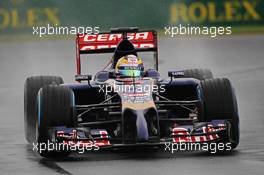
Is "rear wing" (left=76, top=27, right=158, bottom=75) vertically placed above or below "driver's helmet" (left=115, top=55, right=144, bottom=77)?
above

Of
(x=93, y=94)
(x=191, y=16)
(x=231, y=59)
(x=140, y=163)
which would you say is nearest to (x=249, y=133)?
(x=93, y=94)

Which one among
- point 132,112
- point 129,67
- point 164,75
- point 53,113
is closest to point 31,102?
point 129,67

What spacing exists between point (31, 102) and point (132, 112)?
8.26 ft

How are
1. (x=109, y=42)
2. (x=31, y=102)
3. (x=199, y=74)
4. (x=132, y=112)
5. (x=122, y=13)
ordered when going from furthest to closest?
(x=122, y=13) → (x=109, y=42) → (x=199, y=74) → (x=31, y=102) → (x=132, y=112)

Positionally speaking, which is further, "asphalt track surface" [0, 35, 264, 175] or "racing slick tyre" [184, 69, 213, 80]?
"racing slick tyre" [184, 69, 213, 80]

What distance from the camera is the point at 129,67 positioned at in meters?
15.1

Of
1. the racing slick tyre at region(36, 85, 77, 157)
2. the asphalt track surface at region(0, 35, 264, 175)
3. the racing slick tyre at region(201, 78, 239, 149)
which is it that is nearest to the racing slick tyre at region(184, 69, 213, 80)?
the asphalt track surface at region(0, 35, 264, 175)

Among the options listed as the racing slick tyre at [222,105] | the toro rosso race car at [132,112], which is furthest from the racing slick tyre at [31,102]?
the racing slick tyre at [222,105]

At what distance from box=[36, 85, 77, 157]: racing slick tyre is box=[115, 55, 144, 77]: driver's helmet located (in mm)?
1251

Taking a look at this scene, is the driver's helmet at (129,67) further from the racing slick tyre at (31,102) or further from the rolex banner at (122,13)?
the rolex banner at (122,13)

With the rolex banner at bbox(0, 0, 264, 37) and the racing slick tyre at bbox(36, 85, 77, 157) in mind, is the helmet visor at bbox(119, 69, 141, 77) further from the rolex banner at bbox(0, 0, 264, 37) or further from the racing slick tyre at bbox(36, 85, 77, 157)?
the rolex banner at bbox(0, 0, 264, 37)

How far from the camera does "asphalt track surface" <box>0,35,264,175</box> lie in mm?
12828

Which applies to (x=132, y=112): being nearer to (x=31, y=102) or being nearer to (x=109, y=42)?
(x=31, y=102)

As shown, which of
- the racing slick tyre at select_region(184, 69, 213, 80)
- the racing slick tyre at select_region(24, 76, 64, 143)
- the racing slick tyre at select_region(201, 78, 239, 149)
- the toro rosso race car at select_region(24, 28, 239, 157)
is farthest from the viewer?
the racing slick tyre at select_region(184, 69, 213, 80)
